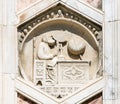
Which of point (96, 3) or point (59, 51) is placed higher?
point (96, 3)

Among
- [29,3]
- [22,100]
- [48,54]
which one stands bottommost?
[22,100]

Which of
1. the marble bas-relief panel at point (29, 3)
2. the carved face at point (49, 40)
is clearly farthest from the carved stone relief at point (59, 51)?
the marble bas-relief panel at point (29, 3)

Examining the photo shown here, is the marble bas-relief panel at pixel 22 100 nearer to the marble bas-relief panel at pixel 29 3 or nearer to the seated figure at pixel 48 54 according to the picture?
the seated figure at pixel 48 54

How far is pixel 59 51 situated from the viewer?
5230mm

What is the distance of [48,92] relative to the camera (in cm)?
516

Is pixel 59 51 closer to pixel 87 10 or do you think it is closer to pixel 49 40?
pixel 49 40

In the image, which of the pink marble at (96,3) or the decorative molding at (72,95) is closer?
the decorative molding at (72,95)

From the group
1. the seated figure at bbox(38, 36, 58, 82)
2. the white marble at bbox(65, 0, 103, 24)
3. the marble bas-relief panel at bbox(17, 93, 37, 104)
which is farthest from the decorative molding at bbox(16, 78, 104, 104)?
the white marble at bbox(65, 0, 103, 24)

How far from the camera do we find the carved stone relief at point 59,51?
5180 mm

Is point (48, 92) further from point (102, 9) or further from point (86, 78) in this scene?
point (102, 9)

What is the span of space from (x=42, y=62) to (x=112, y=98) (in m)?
0.56

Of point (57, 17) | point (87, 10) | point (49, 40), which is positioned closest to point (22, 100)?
point (49, 40)

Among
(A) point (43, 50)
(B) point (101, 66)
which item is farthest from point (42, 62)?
(B) point (101, 66)

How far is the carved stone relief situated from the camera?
518cm
